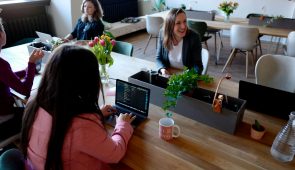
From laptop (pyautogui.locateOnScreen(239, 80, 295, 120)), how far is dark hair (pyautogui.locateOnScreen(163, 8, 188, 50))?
3.08 feet

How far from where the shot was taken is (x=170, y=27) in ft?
7.18

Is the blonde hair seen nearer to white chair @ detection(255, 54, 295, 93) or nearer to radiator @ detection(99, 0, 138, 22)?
white chair @ detection(255, 54, 295, 93)

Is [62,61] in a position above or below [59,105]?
above

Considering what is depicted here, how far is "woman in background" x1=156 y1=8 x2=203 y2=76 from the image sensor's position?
7.02ft

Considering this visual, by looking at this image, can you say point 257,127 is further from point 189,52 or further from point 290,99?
point 189,52

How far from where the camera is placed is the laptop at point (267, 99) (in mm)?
1324

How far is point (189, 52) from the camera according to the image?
7.11 feet

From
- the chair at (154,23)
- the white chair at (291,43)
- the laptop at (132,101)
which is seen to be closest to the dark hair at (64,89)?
the laptop at (132,101)

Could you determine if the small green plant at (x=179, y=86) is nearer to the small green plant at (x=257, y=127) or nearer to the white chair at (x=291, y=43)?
the small green plant at (x=257, y=127)

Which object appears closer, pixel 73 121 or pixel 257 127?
pixel 73 121

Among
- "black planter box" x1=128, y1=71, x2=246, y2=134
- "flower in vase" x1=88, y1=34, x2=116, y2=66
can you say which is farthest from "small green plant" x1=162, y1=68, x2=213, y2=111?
"flower in vase" x1=88, y1=34, x2=116, y2=66

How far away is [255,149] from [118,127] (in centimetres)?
69

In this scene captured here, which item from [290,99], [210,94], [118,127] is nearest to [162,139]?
[118,127]

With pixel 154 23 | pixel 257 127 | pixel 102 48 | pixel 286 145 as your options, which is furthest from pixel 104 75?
pixel 154 23
